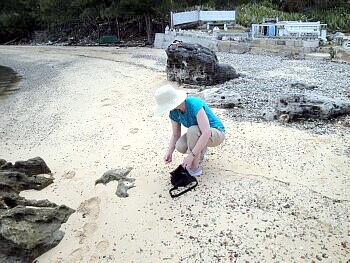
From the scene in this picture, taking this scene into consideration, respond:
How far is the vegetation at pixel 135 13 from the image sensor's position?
86.3 ft

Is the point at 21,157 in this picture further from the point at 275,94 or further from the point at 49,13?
the point at 49,13

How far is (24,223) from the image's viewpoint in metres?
4.13

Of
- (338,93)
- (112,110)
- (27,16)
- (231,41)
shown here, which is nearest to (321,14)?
(231,41)

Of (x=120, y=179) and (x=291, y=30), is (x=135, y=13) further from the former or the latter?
(x=120, y=179)

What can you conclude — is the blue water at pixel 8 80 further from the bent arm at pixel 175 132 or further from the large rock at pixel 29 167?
the bent arm at pixel 175 132

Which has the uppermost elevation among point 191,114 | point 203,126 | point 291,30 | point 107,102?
point 291,30

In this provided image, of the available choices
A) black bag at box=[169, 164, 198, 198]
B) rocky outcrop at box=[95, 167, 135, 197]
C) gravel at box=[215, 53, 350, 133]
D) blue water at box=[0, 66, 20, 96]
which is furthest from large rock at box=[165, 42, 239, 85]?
blue water at box=[0, 66, 20, 96]

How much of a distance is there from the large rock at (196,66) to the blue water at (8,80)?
8.15 meters

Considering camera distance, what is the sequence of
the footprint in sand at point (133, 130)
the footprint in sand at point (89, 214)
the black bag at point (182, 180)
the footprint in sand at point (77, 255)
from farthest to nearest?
the footprint in sand at point (133, 130), the black bag at point (182, 180), the footprint in sand at point (89, 214), the footprint in sand at point (77, 255)

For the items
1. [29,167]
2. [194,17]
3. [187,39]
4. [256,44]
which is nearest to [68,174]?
Answer: [29,167]

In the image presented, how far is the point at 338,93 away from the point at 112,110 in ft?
20.2

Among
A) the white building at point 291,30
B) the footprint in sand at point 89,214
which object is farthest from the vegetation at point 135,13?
the footprint in sand at point 89,214

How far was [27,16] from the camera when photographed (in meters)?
44.2

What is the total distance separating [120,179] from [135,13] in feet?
81.3
